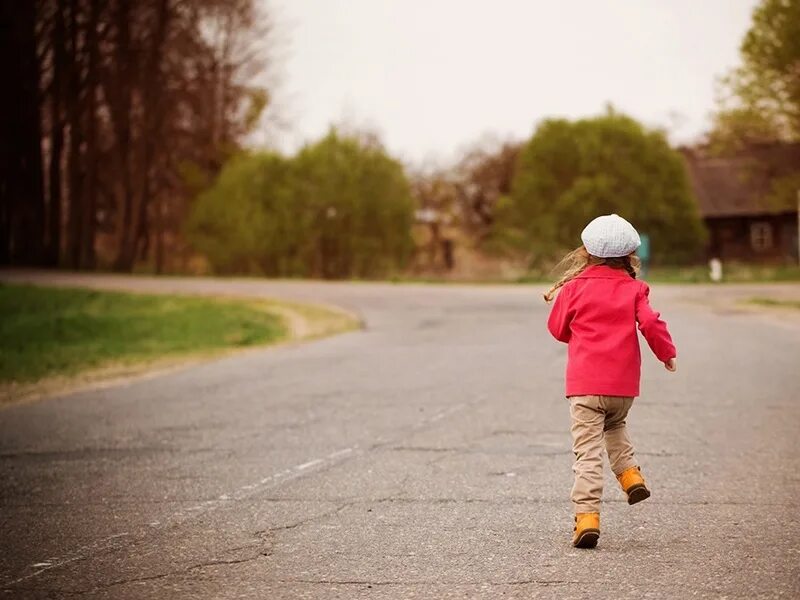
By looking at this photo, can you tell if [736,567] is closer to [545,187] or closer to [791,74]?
[791,74]

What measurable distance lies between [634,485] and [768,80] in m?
35.9

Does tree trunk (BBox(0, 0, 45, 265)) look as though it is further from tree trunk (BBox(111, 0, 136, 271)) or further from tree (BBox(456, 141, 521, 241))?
tree (BBox(456, 141, 521, 241))

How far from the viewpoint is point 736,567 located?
486 cm

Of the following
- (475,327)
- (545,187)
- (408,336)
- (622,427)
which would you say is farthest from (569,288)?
(545,187)

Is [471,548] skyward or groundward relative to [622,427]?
groundward

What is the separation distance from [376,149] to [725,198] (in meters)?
31.5

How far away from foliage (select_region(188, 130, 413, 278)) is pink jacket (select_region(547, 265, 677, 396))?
36.3 meters

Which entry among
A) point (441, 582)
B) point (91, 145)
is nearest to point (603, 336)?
point (441, 582)

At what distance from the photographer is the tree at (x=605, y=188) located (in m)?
48.7

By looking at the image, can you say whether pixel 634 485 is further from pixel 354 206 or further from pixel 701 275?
pixel 701 275

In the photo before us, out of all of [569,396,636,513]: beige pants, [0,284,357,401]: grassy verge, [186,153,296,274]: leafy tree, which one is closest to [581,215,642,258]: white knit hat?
[569,396,636,513]: beige pants

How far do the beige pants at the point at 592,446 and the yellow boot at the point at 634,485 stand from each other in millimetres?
38

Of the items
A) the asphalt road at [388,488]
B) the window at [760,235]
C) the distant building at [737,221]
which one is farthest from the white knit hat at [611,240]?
the window at [760,235]

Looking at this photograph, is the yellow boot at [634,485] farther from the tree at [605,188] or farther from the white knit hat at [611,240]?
the tree at [605,188]
